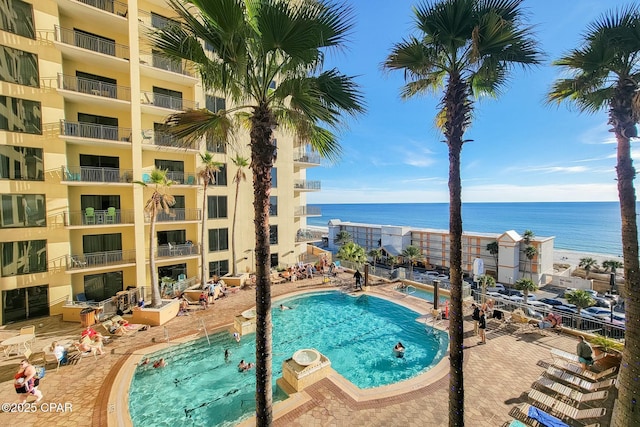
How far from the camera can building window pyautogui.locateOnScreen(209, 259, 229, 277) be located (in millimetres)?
22516

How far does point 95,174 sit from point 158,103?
667cm

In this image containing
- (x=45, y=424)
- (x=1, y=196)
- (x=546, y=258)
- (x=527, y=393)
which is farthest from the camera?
(x=546, y=258)

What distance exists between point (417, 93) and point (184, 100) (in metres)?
20.0

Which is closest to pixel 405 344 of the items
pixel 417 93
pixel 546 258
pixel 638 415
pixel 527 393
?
pixel 527 393

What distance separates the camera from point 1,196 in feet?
45.4

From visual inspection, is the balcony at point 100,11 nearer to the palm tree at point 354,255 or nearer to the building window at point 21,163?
the building window at point 21,163

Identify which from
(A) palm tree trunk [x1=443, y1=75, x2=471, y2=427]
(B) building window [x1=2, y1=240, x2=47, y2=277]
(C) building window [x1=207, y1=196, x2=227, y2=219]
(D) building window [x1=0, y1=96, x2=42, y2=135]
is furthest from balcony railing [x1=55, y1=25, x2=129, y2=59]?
(A) palm tree trunk [x1=443, y1=75, x2=471, y2=427]

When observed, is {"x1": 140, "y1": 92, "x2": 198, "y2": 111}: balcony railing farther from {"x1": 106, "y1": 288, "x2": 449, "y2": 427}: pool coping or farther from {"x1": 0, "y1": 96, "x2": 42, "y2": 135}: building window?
{"x1": 106, "y1": 288, "x2": 449, "y2": 427}: pool coping

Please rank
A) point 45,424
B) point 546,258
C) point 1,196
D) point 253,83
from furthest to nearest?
point 546,258 < point 1,196 < point 45,424 < point 253,83

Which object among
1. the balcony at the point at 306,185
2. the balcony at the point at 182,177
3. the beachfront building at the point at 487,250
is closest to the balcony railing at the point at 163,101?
the balcony at the point at 182,177

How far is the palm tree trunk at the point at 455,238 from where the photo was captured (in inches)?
208

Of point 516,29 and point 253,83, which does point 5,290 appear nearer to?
point 253,83

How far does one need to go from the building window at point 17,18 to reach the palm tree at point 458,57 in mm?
21006

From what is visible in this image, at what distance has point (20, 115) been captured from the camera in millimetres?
14320
